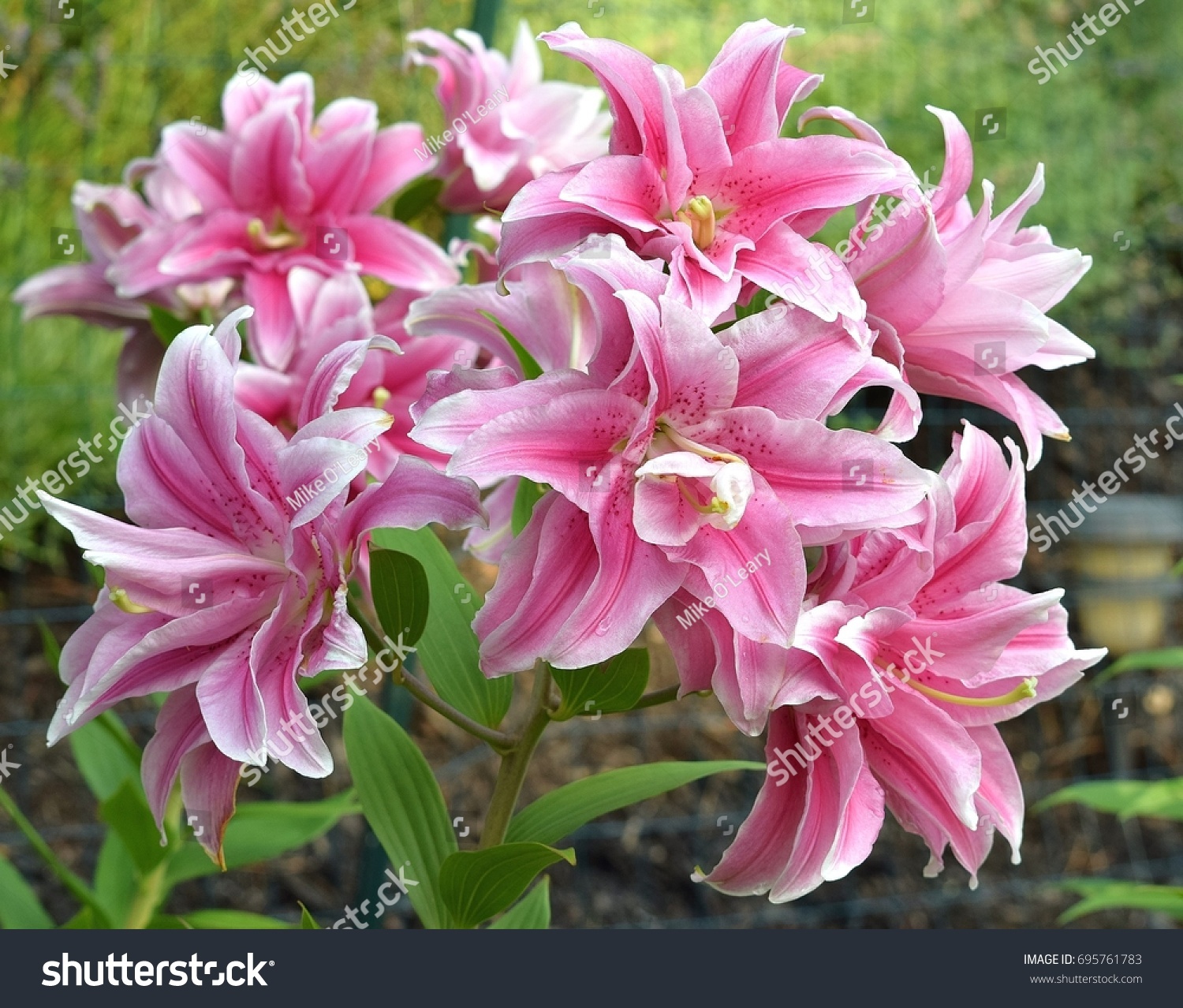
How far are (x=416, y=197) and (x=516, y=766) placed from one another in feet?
1.67

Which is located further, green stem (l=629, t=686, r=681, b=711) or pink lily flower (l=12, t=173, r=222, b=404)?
pink lily flower (l=12, t=173, r=222, b=404)

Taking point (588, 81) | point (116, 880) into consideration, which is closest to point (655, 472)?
point (116, 880)

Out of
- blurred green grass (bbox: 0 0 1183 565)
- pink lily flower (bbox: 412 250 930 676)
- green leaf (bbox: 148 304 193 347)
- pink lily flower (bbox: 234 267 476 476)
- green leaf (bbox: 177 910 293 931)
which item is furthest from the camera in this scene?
blurred green grass (bbox: 0 0 1183 565)

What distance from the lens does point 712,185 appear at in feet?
2.06

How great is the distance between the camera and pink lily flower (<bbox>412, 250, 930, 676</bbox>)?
0.54 metres

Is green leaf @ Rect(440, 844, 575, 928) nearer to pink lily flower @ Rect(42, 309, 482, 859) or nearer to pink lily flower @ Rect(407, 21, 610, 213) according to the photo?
pink lily flower @ Rect(42, 309, 482, 859)

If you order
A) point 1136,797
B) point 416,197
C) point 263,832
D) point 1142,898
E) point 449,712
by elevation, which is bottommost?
point 1136,797

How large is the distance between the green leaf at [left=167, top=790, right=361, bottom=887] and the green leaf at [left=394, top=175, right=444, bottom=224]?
51cm

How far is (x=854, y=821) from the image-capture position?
23.3 inches

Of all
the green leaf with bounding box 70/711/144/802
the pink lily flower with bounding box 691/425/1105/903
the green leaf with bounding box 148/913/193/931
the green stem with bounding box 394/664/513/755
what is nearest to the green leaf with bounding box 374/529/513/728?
the green stem with bounding box 394/664/513/755

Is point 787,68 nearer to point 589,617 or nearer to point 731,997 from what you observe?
point 589,617

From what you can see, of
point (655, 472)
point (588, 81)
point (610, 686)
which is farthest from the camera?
point (588, 81)

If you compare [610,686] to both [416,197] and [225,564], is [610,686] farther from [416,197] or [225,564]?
[416,197]

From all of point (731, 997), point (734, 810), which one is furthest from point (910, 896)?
point (731, 997)
